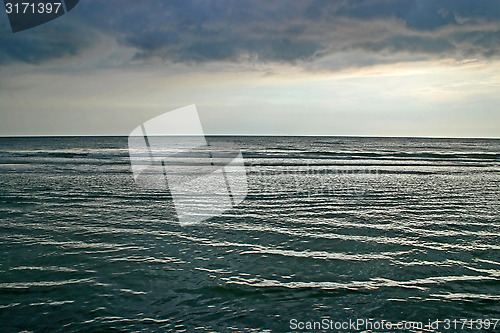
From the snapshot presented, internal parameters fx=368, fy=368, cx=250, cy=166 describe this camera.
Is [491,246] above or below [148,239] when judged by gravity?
below

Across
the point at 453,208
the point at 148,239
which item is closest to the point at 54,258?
the point at 148,239

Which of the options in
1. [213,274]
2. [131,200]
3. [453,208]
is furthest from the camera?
[131,200]

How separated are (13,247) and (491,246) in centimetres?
1102

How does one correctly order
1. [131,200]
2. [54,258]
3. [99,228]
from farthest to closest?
[131,200]
[99,228]
[54,258]

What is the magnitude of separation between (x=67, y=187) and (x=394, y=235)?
595 inches

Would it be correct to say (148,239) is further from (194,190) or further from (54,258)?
(194,190)

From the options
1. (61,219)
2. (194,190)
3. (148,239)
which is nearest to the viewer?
(148,239)

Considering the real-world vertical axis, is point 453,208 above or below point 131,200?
below

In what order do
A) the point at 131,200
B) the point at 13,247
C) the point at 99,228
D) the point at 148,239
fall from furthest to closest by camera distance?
the point at 131,200 → the point at 99,228 → the point at 148,239 → the point at 13,247

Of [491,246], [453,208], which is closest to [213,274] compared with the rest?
[491,246]

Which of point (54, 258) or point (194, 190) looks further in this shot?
point (194, 190)

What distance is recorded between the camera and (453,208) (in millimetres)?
13336

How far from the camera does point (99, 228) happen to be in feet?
33.4

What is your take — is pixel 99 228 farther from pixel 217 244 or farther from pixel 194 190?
pixel 194 190
